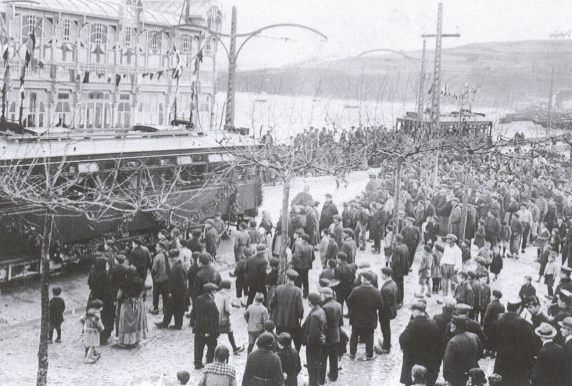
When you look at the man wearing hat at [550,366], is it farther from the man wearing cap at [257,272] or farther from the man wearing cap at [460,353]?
the man wearing cap at [257,272]

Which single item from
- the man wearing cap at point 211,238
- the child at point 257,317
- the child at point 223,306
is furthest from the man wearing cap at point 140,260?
the child at point 257,317

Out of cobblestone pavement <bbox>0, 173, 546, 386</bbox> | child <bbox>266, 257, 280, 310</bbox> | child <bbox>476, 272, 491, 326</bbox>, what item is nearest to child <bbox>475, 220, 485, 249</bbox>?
cobblestone pavement <bbox>0, 173, 546, 386</bbox>

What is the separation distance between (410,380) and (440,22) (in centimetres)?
1476

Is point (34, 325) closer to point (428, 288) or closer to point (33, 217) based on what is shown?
point (33, 217)

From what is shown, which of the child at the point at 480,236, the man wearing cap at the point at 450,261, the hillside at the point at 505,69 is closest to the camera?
the man wearing cap at the point at 450,261

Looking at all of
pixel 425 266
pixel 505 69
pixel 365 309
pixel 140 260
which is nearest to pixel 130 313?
pixel 140 260

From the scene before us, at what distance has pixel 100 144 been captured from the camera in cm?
1480

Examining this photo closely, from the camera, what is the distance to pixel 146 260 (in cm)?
1243

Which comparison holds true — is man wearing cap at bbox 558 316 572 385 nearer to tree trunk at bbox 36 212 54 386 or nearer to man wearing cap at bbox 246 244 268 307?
man wearing cap at bbox 246 244 268 307

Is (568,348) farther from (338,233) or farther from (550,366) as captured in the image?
(338,233)

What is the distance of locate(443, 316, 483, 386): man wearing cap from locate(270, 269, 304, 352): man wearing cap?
231 cm

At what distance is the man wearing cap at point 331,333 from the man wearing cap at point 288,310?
42cm

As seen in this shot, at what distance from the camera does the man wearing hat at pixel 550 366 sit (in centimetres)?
796

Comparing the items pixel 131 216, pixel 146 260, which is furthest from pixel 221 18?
pixel 146 260
